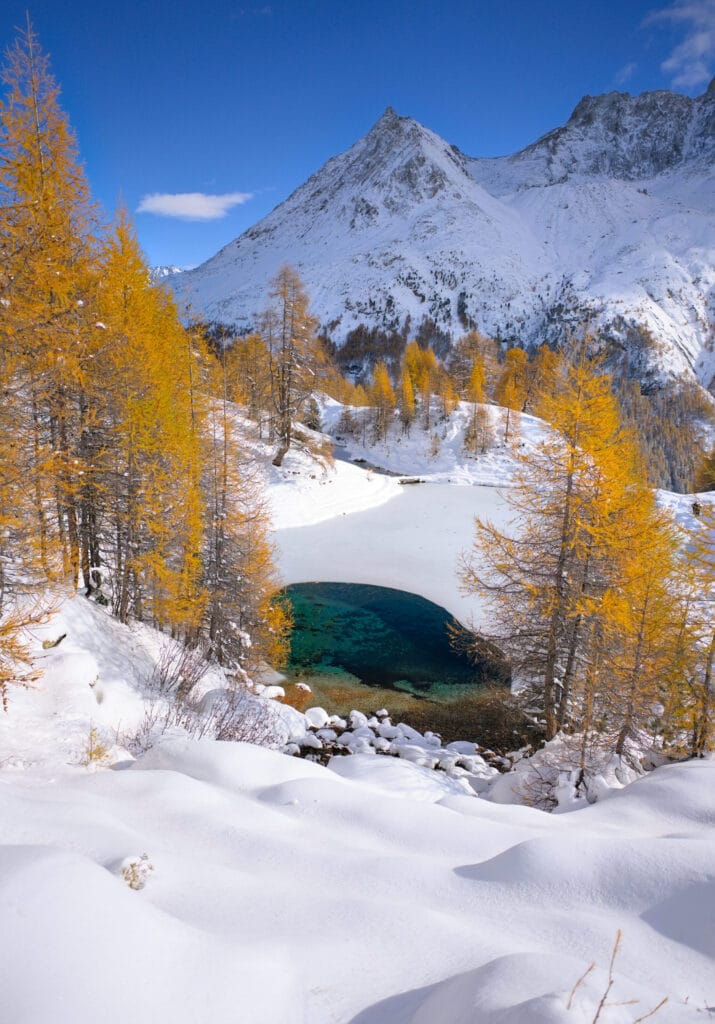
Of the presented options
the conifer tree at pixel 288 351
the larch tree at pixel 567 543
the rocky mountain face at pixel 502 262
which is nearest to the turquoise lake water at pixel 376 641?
the larch tree at pixel 567 543

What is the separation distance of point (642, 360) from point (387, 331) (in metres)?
65.3

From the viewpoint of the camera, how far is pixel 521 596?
10539 millimetres

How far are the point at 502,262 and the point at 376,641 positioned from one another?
162 m

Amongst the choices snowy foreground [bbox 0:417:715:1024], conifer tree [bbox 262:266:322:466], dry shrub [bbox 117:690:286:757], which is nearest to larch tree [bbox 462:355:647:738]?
snowy foreground [bbox 0:417:715:1024]

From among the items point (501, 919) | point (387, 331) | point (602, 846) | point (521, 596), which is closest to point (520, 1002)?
point (501, 919)

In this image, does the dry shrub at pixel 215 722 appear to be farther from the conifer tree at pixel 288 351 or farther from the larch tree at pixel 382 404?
the larch tree at pixel 382 404

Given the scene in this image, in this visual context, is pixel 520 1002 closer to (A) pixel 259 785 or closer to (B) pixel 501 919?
(B) pixel 501 919

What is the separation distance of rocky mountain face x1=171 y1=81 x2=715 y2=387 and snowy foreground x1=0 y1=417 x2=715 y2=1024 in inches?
5104

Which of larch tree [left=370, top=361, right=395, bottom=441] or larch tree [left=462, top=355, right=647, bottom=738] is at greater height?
larch tree [left=370, top=361, right=395, bottom=441]

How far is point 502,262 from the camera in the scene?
14988cm

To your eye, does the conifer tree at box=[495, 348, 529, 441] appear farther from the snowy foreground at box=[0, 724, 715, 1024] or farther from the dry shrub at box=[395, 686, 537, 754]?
the snowy foreground at box=[0, 724, 715, 1024]

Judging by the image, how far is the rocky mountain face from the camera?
424 ft

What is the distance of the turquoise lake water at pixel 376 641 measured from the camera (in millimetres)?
15734

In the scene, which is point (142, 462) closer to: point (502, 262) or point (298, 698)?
point (298, 698)
